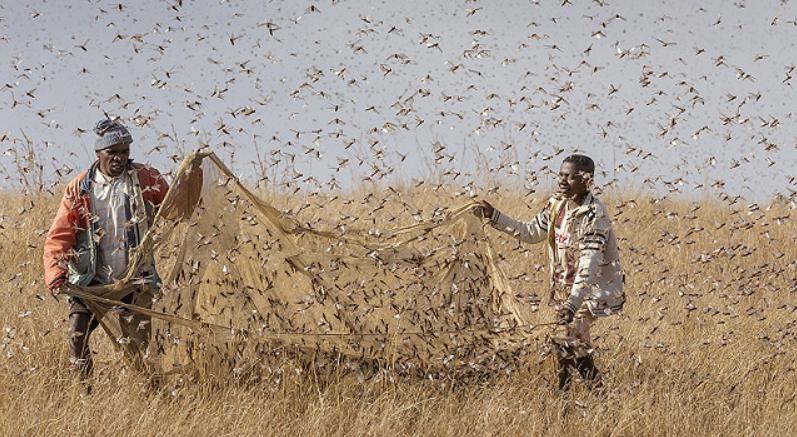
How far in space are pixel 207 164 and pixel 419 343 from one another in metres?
1.60

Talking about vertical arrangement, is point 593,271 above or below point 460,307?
above

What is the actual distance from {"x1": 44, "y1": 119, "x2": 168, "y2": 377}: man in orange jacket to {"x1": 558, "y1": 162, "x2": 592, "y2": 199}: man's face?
2234mm

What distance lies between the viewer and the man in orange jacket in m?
5.52

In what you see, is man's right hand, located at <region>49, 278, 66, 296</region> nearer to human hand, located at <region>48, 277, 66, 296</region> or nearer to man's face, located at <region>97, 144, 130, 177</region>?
human hand, located at <region>48, 277, 66, 296</region>

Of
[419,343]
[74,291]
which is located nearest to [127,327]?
[74,291]

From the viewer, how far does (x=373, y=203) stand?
12.1 metres

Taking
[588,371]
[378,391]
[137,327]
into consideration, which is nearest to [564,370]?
[588,371]

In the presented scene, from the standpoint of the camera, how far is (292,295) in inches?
237

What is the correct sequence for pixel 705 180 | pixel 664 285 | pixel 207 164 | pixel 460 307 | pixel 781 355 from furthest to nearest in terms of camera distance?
pixel 705 180, pixel 664 285, pixel 781 355, pixel 460 307, pixel 207 164

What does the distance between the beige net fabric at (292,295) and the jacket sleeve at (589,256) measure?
0.36 metres

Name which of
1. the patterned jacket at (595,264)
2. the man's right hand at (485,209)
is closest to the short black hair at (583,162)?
the patterned jacket at (595,264)

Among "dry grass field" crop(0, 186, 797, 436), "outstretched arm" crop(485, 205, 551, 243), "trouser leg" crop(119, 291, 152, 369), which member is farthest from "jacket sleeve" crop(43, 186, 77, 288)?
"outstretched arm" crop(485, 205, 551, 243)

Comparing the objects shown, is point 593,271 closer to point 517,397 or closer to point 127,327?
point 517,397

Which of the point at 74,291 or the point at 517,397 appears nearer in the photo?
the point at 74,291
